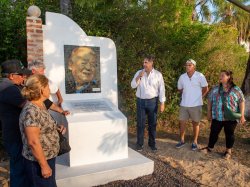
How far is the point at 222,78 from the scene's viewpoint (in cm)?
520

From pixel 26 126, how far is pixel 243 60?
1028 cm

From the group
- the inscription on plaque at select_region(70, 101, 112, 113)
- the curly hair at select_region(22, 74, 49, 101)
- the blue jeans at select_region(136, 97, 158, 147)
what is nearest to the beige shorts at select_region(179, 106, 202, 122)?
the blue jeans at select_region(136, 97, 158, 147)

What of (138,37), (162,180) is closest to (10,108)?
(162,180)

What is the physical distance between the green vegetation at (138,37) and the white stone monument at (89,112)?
1704 mm

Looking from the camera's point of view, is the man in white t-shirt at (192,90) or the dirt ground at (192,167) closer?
the dirt ground at (192,167)

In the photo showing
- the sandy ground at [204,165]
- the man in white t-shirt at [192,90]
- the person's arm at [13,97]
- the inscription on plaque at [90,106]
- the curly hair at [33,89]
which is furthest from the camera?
the man in white t-shirt at [192,90]

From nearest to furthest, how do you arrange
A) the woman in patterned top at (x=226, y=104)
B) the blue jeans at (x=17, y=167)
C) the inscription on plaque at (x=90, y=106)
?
1. the blue jeans at (x=17, y=167)
2. the inscription on plaque at (x=90, y=106)
3. the woman in patterned top at (x=226, y=104)

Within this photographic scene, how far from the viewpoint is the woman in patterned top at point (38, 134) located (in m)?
2.55

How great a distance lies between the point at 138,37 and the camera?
26.1 feet

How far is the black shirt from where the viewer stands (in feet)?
10.7

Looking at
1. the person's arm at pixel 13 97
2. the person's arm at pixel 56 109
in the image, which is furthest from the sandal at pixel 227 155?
the person's arm at pixel 13 97

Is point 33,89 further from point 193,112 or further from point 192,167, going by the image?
point 193,112

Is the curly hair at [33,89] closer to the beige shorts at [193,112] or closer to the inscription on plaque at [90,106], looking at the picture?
the inscription on plaque at [90,106]

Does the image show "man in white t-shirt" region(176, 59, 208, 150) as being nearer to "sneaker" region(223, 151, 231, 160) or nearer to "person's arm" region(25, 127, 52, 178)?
"sneaker" region(223, 151, 231, 160)
